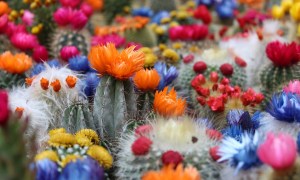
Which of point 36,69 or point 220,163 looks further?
point 36,69

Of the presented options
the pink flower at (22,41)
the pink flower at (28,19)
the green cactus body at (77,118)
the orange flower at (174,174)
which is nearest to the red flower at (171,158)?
the orange flower at (174,174)

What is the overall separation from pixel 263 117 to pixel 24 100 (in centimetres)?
130

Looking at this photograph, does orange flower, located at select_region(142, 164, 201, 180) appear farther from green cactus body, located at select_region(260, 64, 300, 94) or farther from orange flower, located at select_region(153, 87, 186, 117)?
green cactus body, located at select_region(260, 64, 300, 94)

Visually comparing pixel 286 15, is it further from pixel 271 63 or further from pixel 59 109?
pixel 59 109

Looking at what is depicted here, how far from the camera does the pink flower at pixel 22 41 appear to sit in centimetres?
375

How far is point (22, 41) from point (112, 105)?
1360 mm

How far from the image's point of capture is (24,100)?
9.30 feet

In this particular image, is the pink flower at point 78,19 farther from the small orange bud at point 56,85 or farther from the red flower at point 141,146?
the red flower at point 141,146

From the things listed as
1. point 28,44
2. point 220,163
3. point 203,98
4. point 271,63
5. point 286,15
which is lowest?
point 220,163

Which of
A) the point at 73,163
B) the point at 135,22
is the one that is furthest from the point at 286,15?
the point at 73,163

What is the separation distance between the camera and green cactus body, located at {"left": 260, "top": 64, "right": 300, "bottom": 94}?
3354mm

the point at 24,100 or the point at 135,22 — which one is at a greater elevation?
the point at 135,22

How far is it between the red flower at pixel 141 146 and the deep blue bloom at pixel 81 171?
0.18 metres

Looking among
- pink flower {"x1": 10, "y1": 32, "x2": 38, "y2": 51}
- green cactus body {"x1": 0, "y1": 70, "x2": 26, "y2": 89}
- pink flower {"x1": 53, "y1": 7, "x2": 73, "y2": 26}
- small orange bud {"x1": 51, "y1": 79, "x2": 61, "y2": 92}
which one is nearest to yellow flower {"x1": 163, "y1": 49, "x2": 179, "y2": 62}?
pink flower {"x1": 53, "y1": 7, "x2": 73, "y2": 26}
